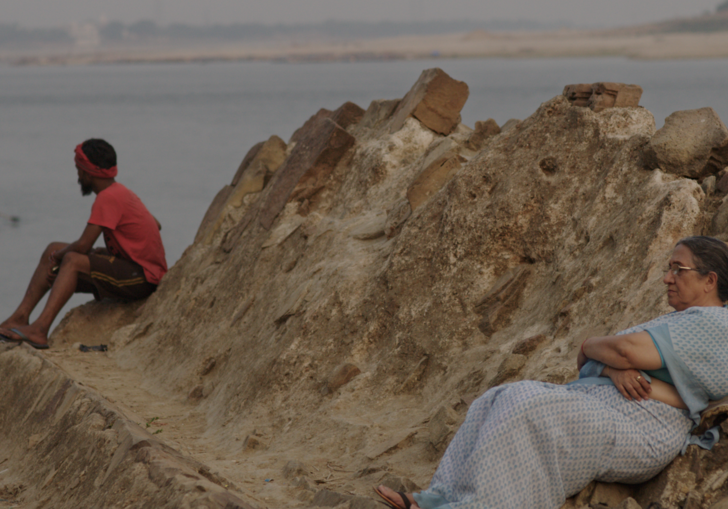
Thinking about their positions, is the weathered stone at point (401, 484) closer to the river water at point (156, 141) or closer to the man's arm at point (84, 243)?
the man's arm at point (84, 243)

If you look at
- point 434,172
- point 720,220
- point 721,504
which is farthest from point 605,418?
point 434,172

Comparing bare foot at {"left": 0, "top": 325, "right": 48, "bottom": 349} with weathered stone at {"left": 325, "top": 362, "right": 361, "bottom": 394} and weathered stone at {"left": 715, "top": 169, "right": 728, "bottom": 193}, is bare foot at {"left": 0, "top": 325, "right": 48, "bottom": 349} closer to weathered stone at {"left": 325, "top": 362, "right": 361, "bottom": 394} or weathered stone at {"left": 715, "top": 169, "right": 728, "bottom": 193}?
weathered stone at {"left": 325, "top": 362, "right": 361, "bottom": 394}

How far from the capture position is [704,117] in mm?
4332

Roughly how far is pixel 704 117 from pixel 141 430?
3616 millimetres

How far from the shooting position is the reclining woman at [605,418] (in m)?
2.64

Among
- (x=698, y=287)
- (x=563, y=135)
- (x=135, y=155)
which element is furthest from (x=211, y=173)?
(x=698, y=287)

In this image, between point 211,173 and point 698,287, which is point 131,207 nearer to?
point 698,287

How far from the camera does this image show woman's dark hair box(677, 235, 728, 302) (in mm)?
2873

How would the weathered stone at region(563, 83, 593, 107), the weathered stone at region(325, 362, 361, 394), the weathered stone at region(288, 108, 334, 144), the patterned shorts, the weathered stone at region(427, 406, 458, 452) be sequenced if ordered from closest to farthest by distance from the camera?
the weathered stone at region(427, 406, 458, 452), the weathered stone at region(325, 362, 361, 394), the weathered stone at region(563, 83, 593, 107), the patterned shorts, the weathered stone at region(288, 108, 334, 144)

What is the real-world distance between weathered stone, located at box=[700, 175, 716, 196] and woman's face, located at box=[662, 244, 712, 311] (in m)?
1.22

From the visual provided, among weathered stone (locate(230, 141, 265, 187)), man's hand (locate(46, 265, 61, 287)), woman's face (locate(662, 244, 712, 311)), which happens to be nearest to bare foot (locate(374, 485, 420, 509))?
woman's face (locate(662, 244, 712, 311))

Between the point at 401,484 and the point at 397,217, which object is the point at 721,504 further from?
the point at 397,217

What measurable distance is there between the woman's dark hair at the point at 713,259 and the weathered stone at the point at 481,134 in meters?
3.21

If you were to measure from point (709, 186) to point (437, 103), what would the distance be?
3149 millimetres
